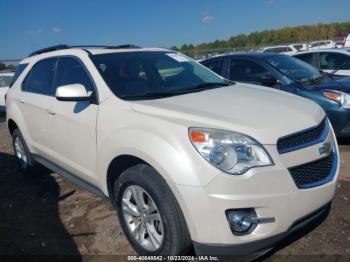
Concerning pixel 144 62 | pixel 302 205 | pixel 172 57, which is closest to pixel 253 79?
pixel 172 57

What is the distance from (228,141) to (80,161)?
1794 millimetres

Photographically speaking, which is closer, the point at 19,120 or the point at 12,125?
the point at 19,120

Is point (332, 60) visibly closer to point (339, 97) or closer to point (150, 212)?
point (339, 97)

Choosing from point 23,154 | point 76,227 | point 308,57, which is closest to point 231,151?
point 76,227

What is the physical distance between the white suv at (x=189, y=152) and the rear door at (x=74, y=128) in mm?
11

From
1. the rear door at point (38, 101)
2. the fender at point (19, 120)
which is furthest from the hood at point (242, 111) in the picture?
the fender at point (19, 120)

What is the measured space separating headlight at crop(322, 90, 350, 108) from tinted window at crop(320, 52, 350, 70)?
124 inches

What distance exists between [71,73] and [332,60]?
6.65 meters

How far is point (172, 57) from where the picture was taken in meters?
4.41

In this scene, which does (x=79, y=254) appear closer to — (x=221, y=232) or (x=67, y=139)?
(x=67, y=139)

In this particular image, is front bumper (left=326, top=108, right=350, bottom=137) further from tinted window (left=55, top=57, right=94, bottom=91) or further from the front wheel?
the front wheel

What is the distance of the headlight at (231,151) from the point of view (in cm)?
253

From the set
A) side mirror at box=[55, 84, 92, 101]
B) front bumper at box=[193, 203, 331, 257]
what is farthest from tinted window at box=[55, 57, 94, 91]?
front bumper at box=[193, 203, 331, 257]

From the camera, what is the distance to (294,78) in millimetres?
6227
